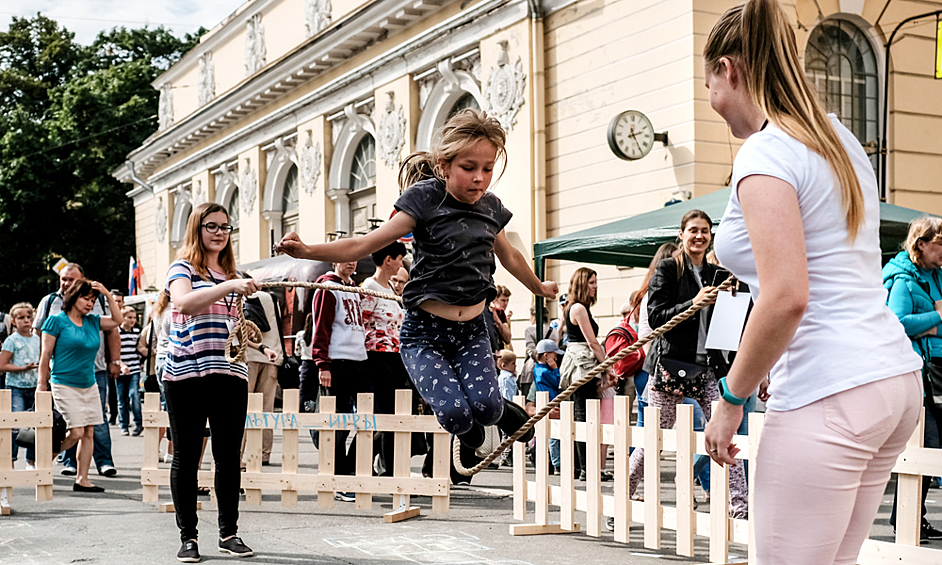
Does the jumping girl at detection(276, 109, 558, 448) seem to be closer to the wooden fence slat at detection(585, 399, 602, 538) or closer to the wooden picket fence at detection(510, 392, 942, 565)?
the wooden picket fence at detection(510, 392, 942, 565)

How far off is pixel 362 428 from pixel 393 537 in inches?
52.7

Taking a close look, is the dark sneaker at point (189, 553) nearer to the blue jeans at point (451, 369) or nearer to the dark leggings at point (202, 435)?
the dark leggings at point (202, 435)

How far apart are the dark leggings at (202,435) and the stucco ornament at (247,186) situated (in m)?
23.9

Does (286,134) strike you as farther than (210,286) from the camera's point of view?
Yes

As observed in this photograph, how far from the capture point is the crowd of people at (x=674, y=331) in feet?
7.11

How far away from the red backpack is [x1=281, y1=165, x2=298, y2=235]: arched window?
65.3 feet

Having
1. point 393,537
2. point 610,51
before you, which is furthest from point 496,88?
point 393,537

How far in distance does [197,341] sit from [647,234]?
5.79 m

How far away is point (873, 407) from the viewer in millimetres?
2146

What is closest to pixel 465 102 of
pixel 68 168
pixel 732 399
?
pixel 732 399

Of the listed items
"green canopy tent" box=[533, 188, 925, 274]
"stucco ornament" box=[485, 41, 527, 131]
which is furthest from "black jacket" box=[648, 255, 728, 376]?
"stucco ornament" box=[485, 41, 527, 131]

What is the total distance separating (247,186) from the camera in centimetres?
2983

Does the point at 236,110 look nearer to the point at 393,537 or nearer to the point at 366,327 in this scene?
the point at 366,327

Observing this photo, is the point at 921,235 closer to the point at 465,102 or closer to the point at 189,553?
the point at 189,553
